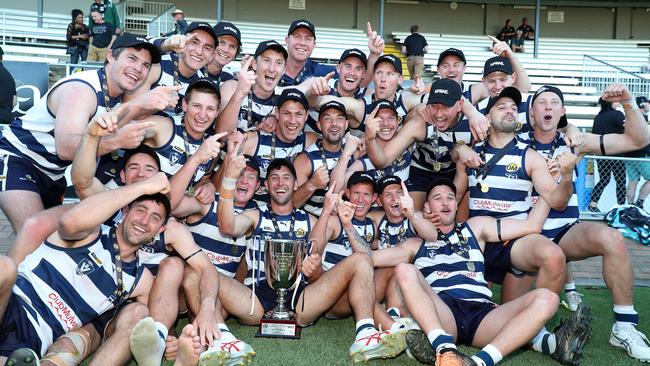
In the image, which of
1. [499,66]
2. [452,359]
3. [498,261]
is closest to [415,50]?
[499,66]

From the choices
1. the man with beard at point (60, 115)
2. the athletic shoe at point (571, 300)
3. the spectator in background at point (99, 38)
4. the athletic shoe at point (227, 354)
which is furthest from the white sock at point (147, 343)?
the spectator in background at point (99, 38)

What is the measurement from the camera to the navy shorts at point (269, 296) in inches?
190

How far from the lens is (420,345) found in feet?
13.3

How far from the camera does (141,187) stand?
3.77 meters

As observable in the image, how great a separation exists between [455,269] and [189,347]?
2.16m

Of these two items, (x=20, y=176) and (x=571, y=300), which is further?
(x=571, y=300)

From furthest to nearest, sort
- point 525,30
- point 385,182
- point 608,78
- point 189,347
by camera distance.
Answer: point 525,30 < point 608,78 < point 385,182 < point 189,347

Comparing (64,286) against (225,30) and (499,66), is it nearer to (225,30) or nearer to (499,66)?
(225,30)

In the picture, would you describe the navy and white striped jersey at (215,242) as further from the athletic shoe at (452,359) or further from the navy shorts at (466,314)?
the athletic shoe at (452,359)

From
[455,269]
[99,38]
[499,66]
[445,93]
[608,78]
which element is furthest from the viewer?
[608,78]

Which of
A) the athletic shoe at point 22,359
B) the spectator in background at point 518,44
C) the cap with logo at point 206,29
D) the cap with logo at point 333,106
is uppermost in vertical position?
the spectator in background at point 518,44

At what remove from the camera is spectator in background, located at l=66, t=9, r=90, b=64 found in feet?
51.8

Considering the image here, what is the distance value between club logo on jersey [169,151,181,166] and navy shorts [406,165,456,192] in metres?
2.37

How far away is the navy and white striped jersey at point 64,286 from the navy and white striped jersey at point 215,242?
42.5 inches
